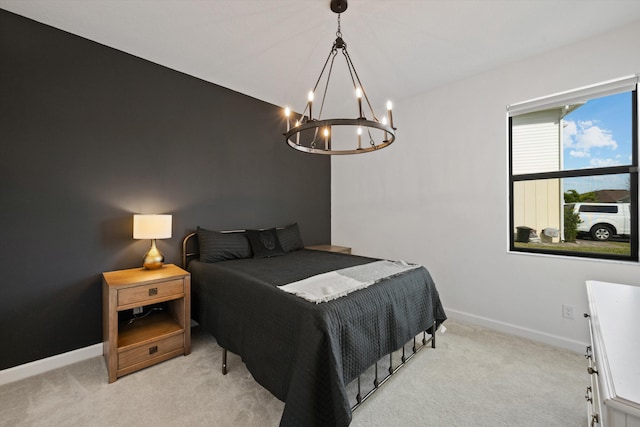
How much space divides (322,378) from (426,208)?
8.17 feet

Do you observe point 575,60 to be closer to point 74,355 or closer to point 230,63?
point 230,63

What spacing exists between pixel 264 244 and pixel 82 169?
1753 millimetres

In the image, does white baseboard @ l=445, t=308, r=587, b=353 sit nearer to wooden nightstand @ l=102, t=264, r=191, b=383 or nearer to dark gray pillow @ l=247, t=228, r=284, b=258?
dark gray pillow @ l=247, t=228, r=284, b=258

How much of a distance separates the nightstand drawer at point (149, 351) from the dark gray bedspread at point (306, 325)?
0.24 meters

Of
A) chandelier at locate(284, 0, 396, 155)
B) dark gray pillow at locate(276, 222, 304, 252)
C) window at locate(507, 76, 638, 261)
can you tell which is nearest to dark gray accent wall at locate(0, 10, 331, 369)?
dark gray pillow at locate(276, 222, 304, 252)

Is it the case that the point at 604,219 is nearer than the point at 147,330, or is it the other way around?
the point at 147,330

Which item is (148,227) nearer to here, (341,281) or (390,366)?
(341,281)

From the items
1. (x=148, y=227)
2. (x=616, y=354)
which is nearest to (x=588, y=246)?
(x=616, y=354)

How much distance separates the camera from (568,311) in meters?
2.36

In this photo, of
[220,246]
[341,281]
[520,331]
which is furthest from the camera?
[220,246]

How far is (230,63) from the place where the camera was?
2650 millimetres

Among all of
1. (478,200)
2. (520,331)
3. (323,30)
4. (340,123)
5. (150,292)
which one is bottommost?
(520,331)

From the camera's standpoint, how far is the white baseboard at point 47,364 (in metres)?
1.92

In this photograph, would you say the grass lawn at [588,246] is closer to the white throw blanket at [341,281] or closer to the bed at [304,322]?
the bed at [304,322]
